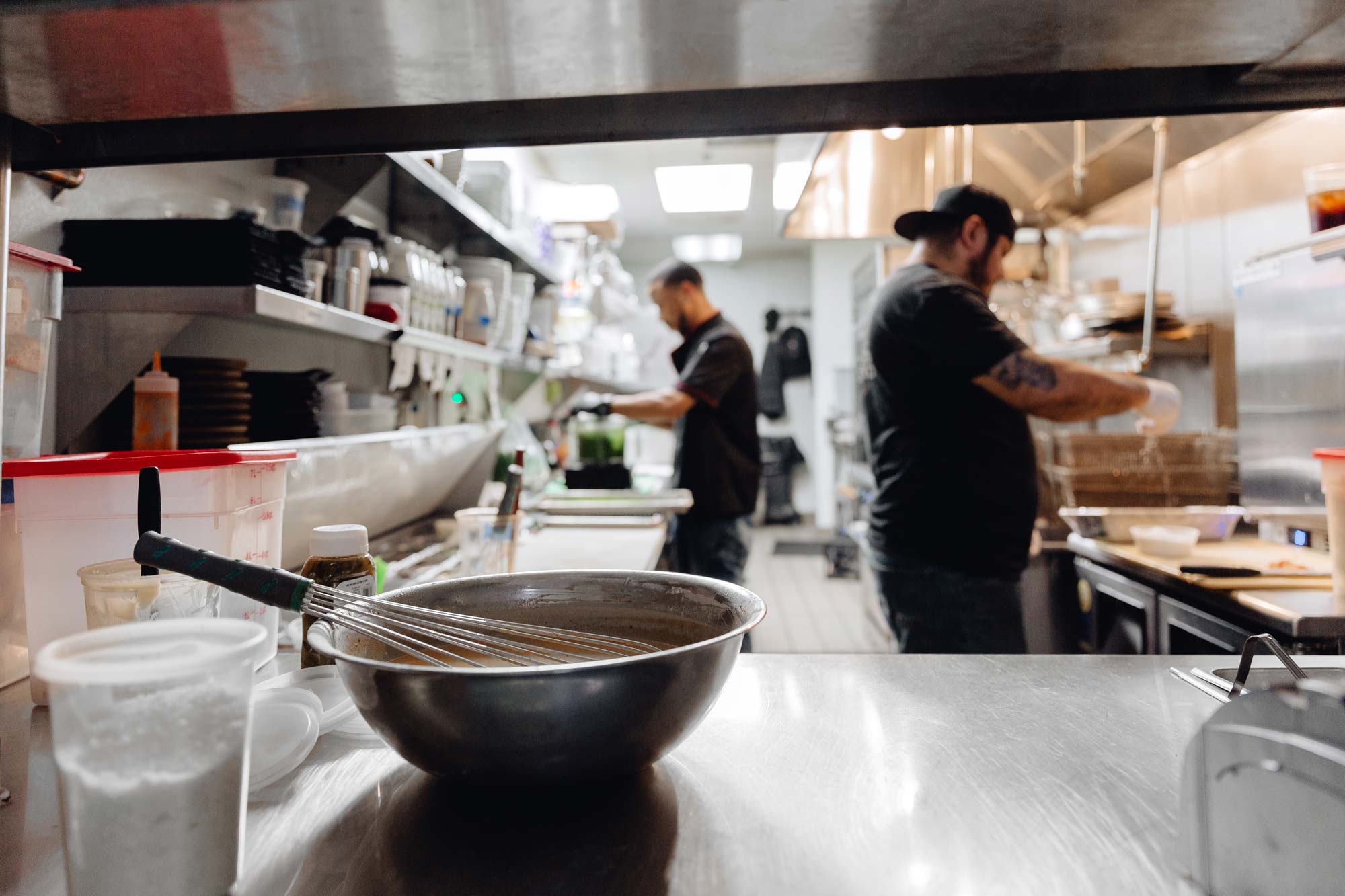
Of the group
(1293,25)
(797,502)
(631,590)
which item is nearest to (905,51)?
(1293,25)

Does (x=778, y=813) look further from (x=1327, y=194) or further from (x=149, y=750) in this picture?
(x=1327, y=194)

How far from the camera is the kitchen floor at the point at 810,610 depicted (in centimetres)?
404

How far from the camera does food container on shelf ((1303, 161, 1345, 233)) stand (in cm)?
187

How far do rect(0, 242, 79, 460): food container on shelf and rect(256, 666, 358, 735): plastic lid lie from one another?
1.50 ft

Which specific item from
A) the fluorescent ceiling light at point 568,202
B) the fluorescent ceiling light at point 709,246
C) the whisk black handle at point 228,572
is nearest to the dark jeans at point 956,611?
the whisk black handle at point 228,572

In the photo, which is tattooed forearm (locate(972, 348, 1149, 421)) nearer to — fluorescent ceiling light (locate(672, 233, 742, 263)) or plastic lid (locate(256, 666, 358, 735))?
plastic lid (locate(256, 666, 358, 735))

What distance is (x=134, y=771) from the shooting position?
0.39 meters

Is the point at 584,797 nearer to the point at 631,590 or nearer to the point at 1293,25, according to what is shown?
the point at 631,590

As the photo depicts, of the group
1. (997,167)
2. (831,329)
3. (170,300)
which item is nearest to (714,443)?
(170,300)

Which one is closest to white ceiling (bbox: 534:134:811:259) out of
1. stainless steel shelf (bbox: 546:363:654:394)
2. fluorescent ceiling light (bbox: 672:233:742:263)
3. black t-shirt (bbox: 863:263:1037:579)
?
fluorescent ceiling light (bbox: 672:233:742:263)

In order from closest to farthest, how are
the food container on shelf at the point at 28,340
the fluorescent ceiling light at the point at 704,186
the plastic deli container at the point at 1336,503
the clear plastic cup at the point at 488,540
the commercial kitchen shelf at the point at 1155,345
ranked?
the food container on shelf at the point at 28,340
the plastic deli container at the point at 1336,503
the clear plastic cup at the point at 488,540
the commercial kitchen shelf at the point at 1155,345
the fluorescent ceiling light at the point at 704,186

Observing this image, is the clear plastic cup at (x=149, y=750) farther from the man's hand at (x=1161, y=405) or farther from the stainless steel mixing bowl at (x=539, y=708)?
the man's hand at (x=1161, y=405)

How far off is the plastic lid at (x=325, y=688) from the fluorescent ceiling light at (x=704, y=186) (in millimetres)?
3972

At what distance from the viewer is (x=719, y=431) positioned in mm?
2967
